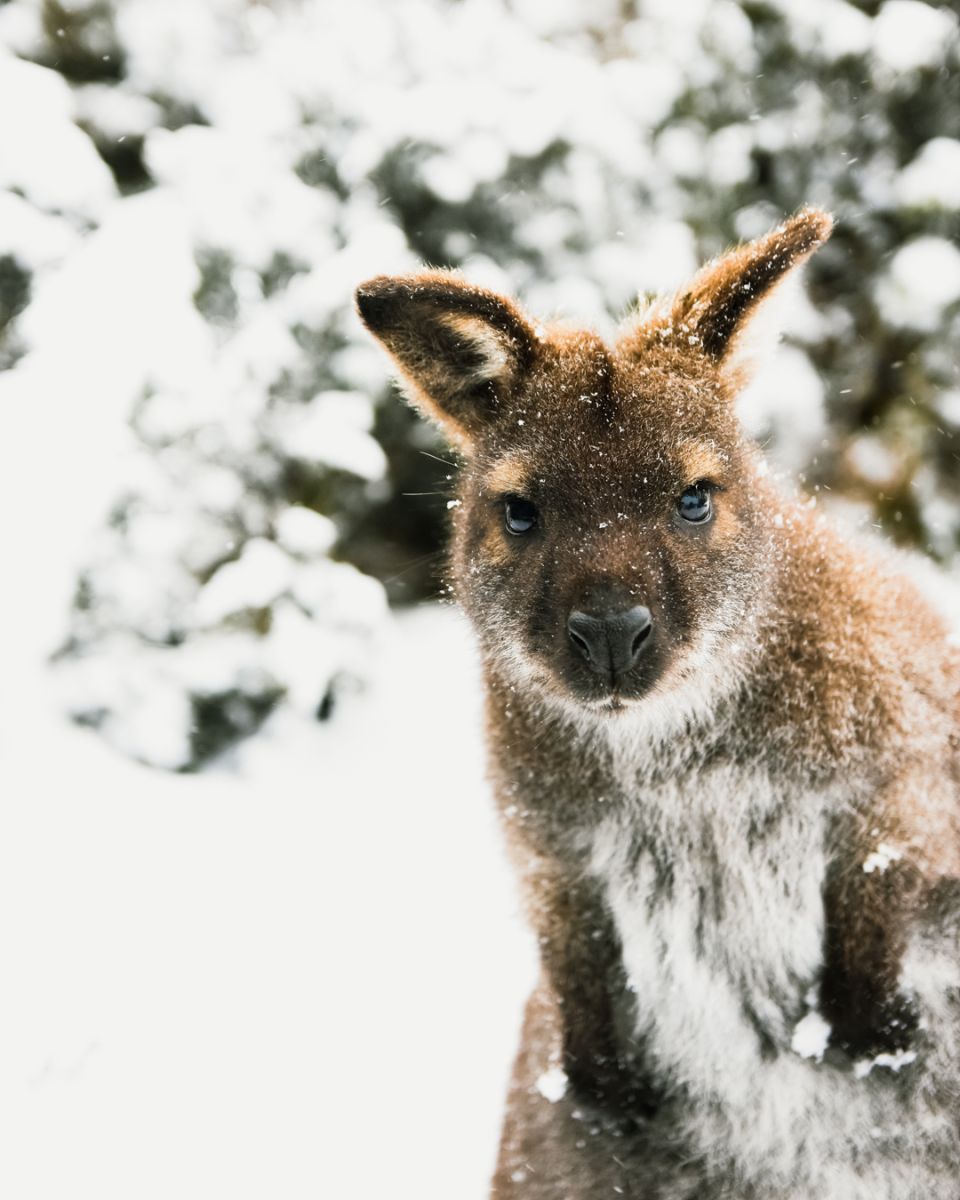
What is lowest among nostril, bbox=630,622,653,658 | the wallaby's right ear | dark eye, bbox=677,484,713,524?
nostril, bbox=630,622,653,658

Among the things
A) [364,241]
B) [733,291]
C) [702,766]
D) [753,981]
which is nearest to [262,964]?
[753,981]

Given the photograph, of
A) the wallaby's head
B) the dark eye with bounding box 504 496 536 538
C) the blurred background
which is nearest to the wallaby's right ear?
the wallaby's head

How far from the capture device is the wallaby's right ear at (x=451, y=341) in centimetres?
289

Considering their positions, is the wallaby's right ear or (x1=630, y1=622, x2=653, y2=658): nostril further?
the wallaby's right ear

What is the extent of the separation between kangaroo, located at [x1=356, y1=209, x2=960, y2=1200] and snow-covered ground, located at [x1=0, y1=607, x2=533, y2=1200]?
1.80 feet

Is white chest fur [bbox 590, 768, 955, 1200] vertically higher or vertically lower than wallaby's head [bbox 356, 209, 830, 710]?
lower

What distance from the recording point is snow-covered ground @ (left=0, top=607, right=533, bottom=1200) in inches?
143

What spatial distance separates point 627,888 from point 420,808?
275 centimetres

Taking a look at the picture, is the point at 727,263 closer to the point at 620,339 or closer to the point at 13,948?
the point at 620,339

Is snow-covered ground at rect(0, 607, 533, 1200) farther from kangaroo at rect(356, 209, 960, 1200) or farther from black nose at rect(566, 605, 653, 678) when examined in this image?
black nose at rect(566, 605, 653, 678)

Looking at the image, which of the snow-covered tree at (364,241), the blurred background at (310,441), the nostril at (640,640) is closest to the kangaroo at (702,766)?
the nostril at (640,640)

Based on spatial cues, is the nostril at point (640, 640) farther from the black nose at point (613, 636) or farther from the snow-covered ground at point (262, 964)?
the snow-covered ground at point (262, 964)

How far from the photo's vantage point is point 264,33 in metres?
6.71

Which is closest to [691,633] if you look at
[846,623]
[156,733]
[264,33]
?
[846,623]
